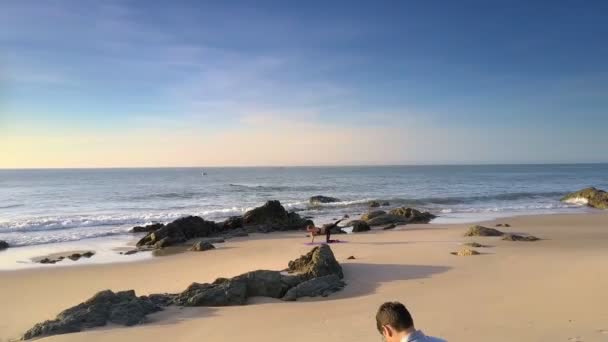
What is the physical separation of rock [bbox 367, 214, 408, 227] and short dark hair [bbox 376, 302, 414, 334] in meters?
20.2

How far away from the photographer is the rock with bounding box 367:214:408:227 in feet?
75.0

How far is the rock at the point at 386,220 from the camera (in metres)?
22.9

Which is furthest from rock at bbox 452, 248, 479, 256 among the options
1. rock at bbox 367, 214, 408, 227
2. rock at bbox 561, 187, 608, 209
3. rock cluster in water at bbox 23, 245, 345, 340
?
rock at bbox 561, 187, 608, 209

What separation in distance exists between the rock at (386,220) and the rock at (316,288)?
13375 millimetres

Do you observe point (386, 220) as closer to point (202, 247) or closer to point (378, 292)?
point (202, 247)

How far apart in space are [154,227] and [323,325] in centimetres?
1672

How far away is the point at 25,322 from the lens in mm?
8602

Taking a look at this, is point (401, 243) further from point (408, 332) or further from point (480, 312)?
point (408, 332)

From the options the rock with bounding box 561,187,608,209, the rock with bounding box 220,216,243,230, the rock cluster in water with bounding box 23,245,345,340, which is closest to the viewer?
the rock cluster in water with bounding box 23,245,345,340

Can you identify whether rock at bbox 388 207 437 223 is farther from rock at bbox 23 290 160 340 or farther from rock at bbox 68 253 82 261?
rock at bbox 23 290 160 340

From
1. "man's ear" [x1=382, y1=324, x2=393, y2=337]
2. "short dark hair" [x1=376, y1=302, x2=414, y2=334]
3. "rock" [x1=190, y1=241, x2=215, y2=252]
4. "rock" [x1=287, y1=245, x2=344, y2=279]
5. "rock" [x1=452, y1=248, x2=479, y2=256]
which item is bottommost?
"rock" [x1=190, y1=241, x2=215, y2=252]

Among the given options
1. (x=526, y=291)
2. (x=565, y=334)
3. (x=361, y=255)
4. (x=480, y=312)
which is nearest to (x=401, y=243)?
(x=361, y=255)

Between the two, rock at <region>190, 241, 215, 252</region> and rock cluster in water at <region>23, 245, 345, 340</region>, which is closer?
rock cluster in water at <region>23, 245, 345, 340</region>

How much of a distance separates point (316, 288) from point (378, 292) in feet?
4.49
